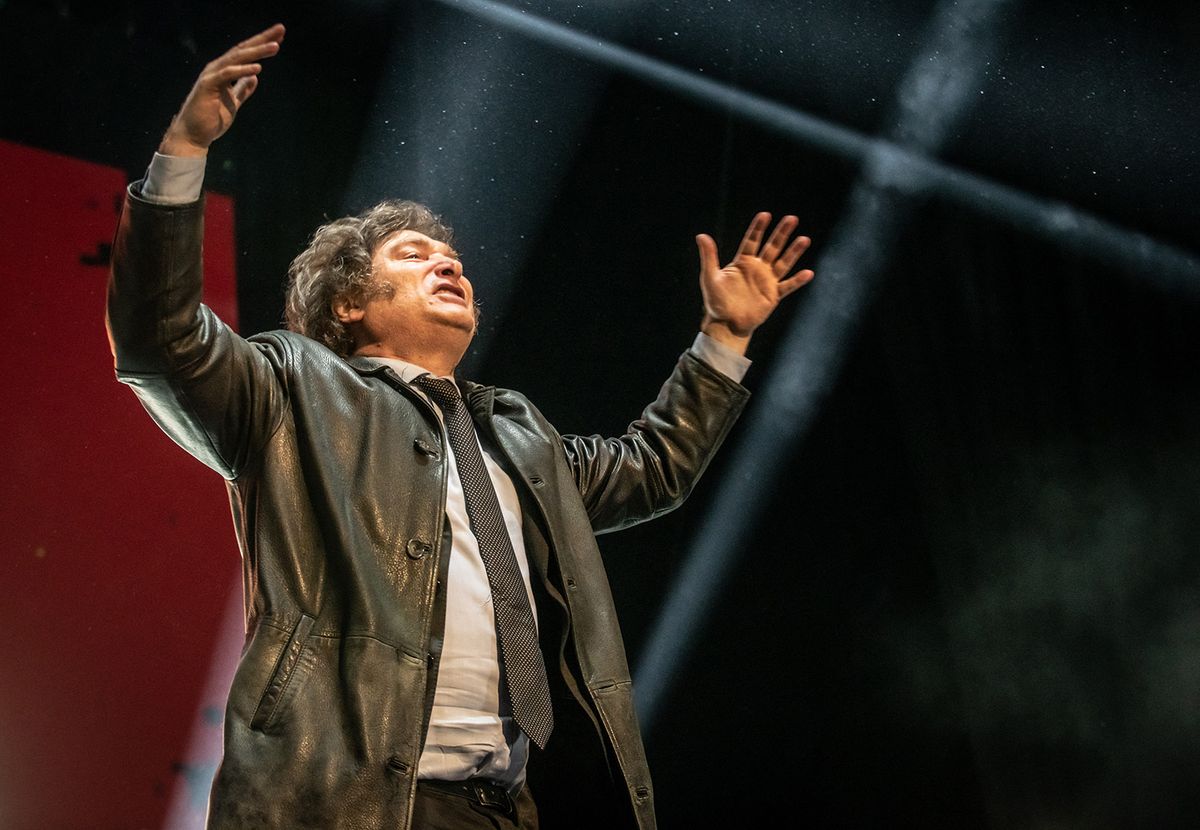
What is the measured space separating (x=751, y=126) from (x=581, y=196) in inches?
20.9

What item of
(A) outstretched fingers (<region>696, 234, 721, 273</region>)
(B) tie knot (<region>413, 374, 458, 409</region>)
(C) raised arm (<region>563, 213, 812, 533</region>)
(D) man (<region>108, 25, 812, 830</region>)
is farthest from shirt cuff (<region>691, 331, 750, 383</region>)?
(B) tie knot (<region>413, 374, 458, 409</region>)

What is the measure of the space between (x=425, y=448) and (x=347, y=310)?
513mm

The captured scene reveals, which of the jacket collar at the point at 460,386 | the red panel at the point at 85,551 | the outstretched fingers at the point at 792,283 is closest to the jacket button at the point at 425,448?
the jacket collar at the point at 460,386

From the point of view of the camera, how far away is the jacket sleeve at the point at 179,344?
1437mm

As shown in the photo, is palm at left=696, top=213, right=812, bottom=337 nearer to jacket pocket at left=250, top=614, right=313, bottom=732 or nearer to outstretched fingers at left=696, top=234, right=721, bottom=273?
outstretched fingers at left=696, top=234, right=721, bottom=273

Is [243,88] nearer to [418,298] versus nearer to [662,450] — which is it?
[418,298]

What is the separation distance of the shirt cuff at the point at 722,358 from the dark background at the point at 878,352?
1.02 m

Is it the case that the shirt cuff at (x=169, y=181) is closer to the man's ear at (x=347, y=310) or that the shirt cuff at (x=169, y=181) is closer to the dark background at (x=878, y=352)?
the man's ear at (x=347, y=310)

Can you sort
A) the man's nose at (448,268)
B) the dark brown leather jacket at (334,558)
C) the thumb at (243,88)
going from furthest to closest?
the man's nose at (448,268) → the thumb at (243,88) → the dark brown leather jacket at (334,558)

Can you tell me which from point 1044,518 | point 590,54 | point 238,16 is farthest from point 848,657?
point 238,16

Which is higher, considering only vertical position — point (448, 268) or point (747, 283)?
point (747, 283)

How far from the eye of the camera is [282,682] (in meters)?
1.39

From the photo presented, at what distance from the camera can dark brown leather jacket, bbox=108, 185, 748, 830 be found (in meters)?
1.36

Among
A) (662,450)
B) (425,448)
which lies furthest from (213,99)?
(662,450)
